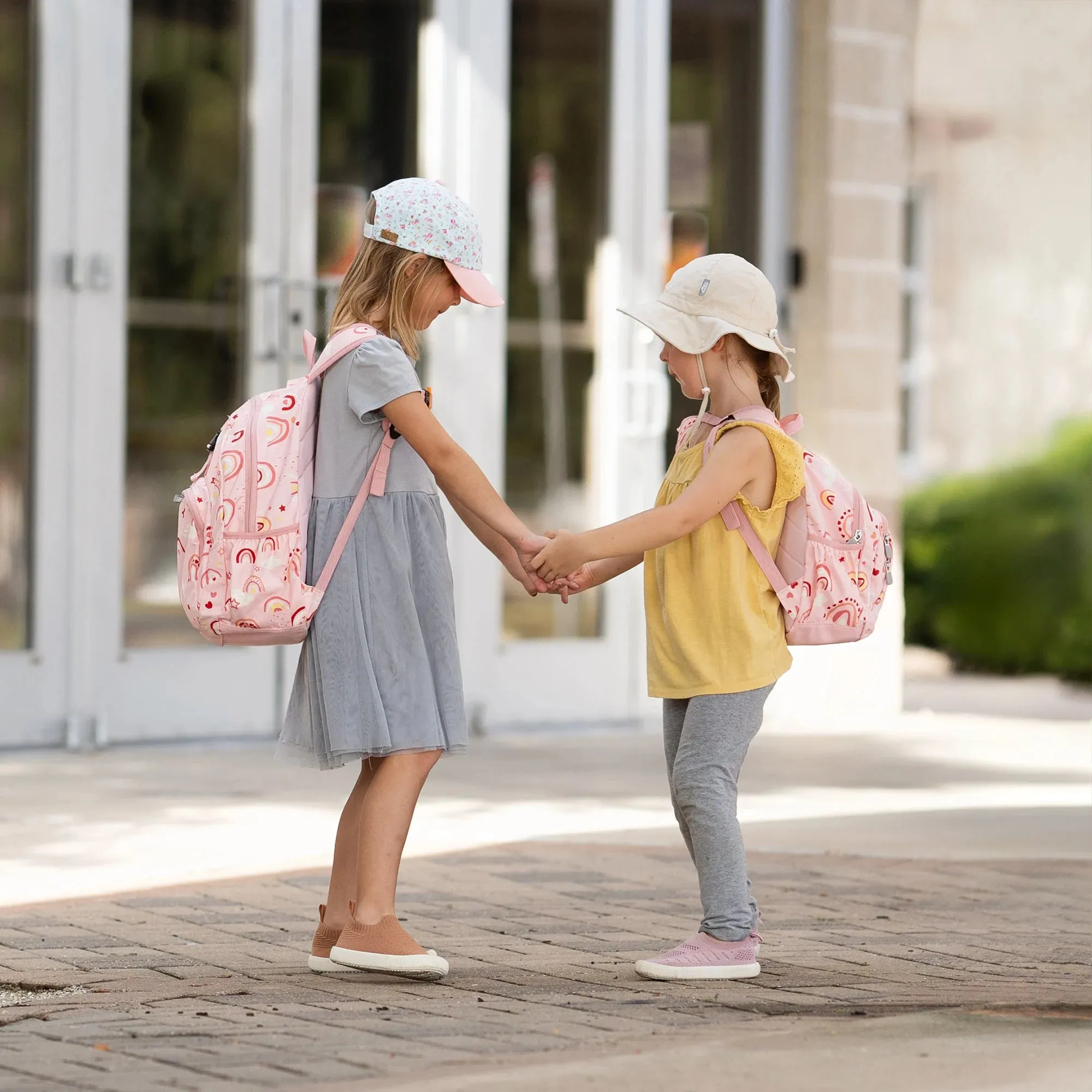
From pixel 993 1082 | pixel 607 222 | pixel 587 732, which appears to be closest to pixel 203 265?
pixel 607 222

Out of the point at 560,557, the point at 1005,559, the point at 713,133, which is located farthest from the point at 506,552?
the point at 1005,559

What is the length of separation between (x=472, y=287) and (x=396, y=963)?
125cm

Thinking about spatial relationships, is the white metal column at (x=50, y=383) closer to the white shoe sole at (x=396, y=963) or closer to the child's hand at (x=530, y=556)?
the child's hand at (x=530, y=556)

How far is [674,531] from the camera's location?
3.89m

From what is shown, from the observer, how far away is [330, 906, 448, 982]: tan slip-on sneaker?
3848 millimetres

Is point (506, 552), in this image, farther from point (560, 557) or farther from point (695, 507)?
point (695, 507)

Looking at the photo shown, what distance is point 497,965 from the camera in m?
4.03

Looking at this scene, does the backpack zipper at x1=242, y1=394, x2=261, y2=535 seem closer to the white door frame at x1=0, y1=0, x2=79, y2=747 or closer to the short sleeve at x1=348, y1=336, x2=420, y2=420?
the short sleeve at x1=348, y1=336, x2=420, y2=420

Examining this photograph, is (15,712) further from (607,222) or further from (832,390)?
(832,390)

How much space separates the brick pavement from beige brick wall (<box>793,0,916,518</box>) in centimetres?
362

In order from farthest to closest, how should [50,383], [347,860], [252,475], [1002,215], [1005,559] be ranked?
[1002,215], [1005,559], [50,383], [347,860], [252,475]

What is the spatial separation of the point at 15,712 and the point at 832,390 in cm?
357

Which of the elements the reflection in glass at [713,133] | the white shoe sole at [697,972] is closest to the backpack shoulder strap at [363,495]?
the white shoe sole at [697,972]

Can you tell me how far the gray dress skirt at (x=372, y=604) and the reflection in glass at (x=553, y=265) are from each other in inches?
165
